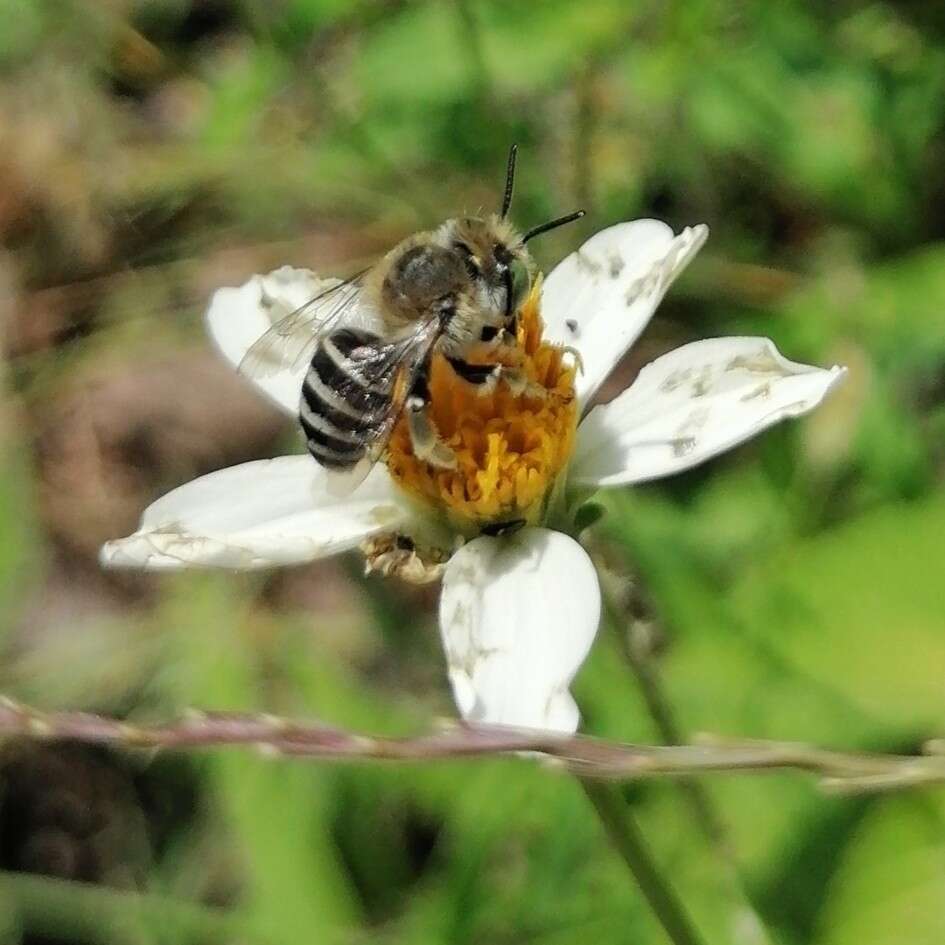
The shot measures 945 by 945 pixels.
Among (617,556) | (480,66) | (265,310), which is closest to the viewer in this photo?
(265,310)

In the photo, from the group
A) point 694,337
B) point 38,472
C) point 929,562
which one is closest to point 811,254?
point 694,337

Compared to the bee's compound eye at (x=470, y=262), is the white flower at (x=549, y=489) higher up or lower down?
lower down

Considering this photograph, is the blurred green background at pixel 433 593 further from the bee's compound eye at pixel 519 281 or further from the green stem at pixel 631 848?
the bee's compound eye at pixel 519 281

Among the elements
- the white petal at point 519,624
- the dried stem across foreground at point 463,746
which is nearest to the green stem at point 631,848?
the white petal at point 519,624

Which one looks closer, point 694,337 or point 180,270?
point 694,337

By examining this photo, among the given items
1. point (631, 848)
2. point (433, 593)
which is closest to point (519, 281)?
point (631, 848)

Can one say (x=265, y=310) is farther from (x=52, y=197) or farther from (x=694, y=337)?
(x=52, y=197)

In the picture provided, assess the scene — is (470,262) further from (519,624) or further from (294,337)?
(519,624)
